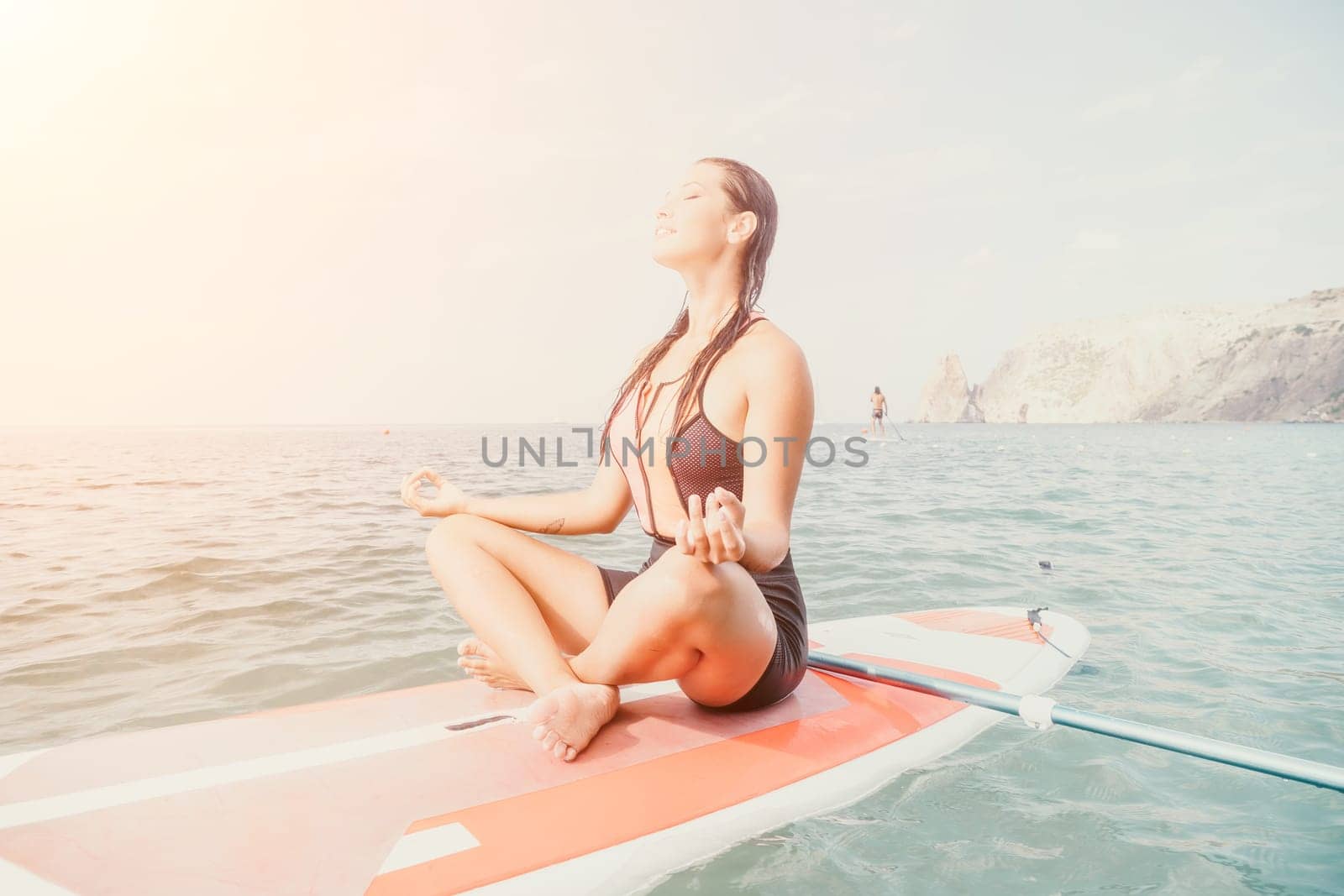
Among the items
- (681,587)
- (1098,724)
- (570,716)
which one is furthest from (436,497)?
(1098,724)

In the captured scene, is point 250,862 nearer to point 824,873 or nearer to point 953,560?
point 824,873

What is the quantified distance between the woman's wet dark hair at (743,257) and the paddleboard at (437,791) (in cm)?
89

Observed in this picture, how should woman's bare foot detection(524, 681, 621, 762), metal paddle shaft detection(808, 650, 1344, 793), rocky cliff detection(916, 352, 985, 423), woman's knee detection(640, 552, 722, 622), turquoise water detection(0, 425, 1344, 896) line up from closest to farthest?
woman's knee detection(640, 552, 722, 622) → metal paddle shaft detection(808, 650, 1344, 793) → woman's bare foot detection(524, 681, 621, 762) → turquoise water detection(0, 425, 1344, 896) → rocky cliff detection(916, 352, 985, 423)

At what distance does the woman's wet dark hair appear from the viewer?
2.23 meters

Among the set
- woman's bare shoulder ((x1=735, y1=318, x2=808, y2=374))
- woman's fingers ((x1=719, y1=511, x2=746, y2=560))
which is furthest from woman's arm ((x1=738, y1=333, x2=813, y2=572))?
woman's fingers ((x1=719, y1=511, x2=746, y2=560))

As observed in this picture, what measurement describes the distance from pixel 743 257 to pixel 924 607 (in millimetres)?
3340

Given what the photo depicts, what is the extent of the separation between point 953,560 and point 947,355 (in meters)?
121

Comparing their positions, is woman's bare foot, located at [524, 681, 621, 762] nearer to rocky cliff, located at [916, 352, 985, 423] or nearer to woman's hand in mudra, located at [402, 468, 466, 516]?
woman's hand in mudra, located at [402, 468, 466, 516]

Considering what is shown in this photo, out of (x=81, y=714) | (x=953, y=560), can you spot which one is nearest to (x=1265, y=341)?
(x=953, y=560)

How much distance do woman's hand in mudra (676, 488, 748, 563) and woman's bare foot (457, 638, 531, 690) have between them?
41.6 inches

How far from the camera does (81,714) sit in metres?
3.23

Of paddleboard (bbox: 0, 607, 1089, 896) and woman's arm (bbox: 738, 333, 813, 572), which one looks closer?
paddleboard (bbox: 0, 607, 1089, 896)

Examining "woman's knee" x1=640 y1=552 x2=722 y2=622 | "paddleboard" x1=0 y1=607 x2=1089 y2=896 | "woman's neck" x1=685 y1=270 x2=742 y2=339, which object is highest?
"woman's neck" x1=685 y1=270 x2=742 y2=339

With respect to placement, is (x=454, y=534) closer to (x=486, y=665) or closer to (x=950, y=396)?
(x=486, y=665)
